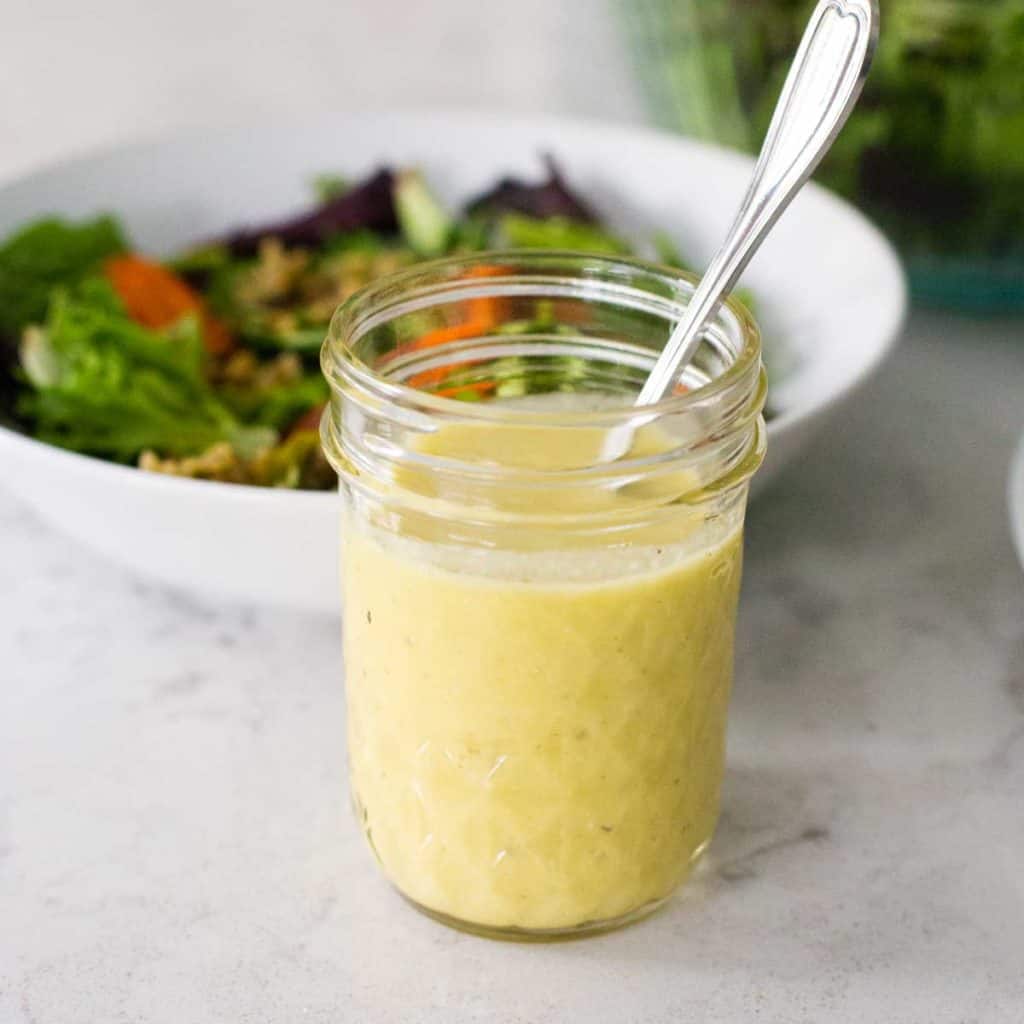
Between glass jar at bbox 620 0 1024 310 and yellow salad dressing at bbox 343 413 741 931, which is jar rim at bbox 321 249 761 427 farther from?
glass jar at bbox 620 0 1024 310

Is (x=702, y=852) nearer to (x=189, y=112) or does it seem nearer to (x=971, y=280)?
(x=971, y=280)

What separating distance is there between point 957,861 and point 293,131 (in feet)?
3.41

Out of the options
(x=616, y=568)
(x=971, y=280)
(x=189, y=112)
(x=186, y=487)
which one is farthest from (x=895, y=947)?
(x=189, y=112)

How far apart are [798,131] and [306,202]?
0.94 meters

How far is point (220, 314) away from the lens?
1.45 m

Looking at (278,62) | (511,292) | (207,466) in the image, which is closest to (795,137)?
(511,292)

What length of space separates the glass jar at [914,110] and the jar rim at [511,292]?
0.68m

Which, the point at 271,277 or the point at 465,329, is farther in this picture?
the point at 271,277

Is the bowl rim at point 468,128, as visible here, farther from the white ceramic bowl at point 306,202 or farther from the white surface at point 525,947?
the white surface at point 525,947

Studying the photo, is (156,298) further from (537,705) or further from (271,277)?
(537,705)

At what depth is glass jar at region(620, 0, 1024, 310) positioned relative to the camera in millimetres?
1352

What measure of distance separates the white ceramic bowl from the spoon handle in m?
0.30

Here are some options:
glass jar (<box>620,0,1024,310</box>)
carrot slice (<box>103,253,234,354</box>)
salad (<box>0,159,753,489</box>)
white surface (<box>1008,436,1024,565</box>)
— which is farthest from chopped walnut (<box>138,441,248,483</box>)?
glass jar (<box>620,0,1024,310</box>)

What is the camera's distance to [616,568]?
2.30 feet
